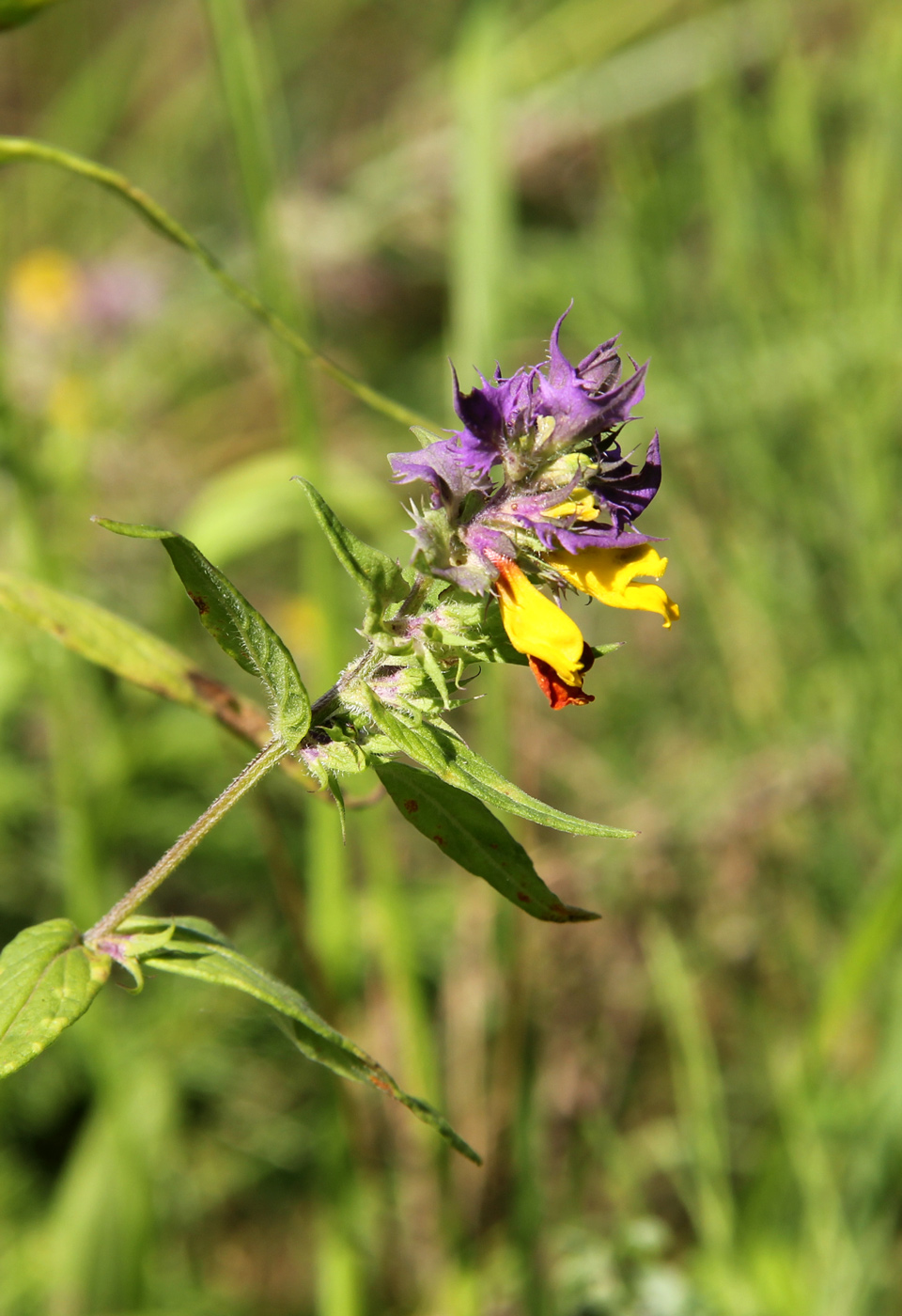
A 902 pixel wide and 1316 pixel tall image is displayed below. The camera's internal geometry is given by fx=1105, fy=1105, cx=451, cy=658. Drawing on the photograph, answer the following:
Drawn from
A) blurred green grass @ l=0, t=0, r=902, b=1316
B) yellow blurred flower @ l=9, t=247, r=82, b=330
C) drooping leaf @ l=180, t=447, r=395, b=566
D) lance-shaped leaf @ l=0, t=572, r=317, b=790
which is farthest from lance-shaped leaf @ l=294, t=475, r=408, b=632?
yellow blurred flower @ l=9, t=247, r=82, b=330

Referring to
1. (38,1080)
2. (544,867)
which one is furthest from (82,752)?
(544,867)

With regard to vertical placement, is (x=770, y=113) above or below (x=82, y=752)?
above

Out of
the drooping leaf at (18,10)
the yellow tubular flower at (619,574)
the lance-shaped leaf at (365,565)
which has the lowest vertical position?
the lance-shaped leaf at (365,565)

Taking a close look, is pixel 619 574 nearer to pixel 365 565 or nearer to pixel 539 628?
pixel 539 628

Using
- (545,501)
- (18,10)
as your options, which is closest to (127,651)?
(545,501)

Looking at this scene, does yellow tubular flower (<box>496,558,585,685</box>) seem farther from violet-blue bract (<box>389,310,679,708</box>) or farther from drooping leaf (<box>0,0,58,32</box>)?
drooping leaf (<box>0,0,58,32</box>)

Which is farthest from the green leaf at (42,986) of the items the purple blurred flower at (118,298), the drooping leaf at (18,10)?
the purple blurred flower at (118,298)

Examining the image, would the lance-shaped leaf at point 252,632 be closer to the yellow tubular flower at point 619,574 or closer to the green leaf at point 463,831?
the green leaf at point 463,831

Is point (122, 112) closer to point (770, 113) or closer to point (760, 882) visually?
point (770, 113)
